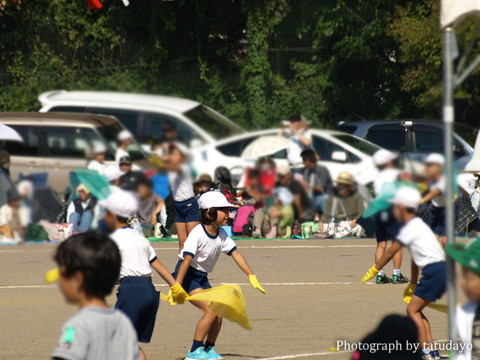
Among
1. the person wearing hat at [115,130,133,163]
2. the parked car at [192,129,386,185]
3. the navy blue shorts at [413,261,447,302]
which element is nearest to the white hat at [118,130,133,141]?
the person wearing hat at [115,130,133,163]

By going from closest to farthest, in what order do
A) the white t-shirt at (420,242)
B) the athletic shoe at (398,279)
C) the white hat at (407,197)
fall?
the white hat at (407,197)
the white t-shirt at (420,242)
the athletic shoe at (398,279)

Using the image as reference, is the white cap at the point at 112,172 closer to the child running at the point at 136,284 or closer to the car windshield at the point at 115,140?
the car windshield at the point at 115,140

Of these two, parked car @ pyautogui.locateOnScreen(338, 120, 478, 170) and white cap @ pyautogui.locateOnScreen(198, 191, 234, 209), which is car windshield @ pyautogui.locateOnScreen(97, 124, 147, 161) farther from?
white cap @ pyautogui.locateOnScreen(198, 191, 234, 209)

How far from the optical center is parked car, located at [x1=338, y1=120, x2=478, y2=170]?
198 inches

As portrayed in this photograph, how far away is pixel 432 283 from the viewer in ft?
24.8

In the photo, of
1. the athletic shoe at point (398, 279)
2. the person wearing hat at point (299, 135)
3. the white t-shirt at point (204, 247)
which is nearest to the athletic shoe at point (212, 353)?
the white t-shirt at point (204, 247)

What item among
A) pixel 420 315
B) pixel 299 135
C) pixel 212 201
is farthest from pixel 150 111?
pixel 420 315

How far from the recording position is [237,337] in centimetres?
953

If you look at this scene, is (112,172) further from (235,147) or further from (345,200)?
(345,200)

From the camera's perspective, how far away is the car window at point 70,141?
458cm

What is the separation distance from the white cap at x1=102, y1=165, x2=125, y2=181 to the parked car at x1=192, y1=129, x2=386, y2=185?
34cm

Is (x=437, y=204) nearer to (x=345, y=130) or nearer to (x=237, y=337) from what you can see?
(x=345, y=130)

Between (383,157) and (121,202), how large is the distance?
132cm

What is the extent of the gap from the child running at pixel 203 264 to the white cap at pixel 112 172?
10.0 feet
